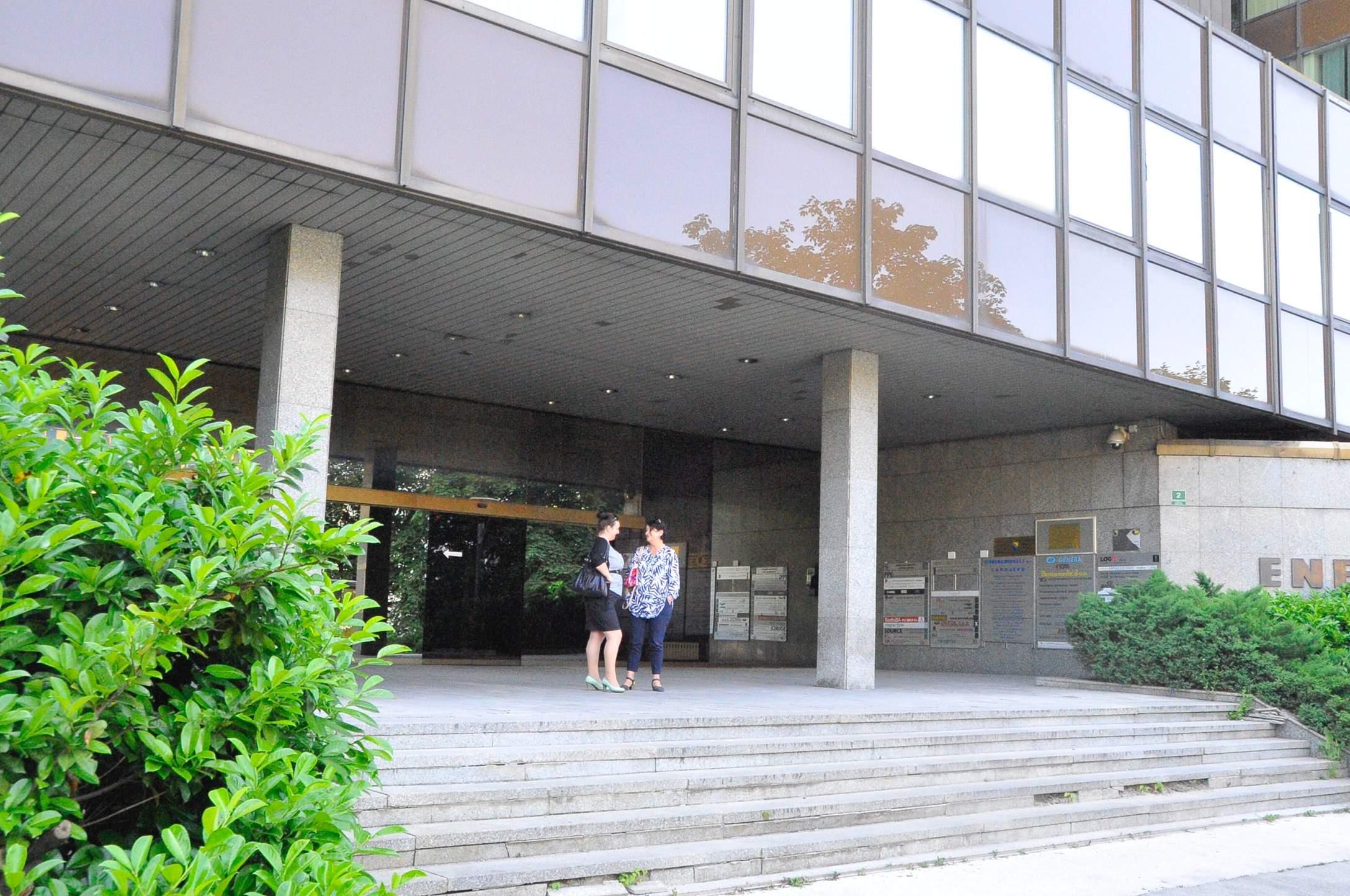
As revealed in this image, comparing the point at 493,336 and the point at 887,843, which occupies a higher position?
the point at 493,336

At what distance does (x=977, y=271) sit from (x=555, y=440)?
838cm

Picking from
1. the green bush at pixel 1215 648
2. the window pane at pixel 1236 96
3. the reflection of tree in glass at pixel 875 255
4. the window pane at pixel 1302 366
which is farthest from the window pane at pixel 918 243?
the window pane at pixel 1302 366

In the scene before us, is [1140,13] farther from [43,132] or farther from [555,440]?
[43,132]

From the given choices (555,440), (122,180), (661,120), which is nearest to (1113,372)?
(661,120)

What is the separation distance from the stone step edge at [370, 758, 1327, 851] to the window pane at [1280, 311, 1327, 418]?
24.2 feet

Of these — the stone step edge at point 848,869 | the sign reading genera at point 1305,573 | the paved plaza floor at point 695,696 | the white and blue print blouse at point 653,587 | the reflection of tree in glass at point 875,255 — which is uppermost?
the reflection of tree in glass at point 875,255

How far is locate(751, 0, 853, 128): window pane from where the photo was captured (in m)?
12.0

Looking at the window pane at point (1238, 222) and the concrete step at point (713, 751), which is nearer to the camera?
the concrete step at point (713, 751)

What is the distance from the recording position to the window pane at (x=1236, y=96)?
17.1 metres

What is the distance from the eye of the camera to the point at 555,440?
64.5ft

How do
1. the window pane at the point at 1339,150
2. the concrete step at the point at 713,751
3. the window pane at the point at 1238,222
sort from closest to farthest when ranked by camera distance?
the concrete step at the point at 713,751, the window pane at the point at 1238,222, the window pane at the point at 1339,150

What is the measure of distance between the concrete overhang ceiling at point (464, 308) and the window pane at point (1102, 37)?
13.2 feet

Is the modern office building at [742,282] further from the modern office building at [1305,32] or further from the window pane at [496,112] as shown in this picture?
the modern office building at [1305,32]

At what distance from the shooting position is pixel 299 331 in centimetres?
1035
